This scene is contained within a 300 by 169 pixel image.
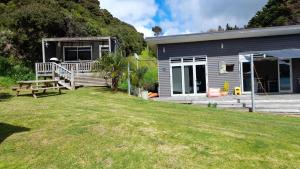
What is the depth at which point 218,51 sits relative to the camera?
2478 centimetres

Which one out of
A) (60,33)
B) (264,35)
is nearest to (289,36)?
(264,35)

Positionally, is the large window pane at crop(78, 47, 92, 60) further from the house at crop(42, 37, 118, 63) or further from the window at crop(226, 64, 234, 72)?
the window at crop(226, 64, 234, 72)

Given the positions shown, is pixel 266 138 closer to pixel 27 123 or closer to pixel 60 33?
pixel 27 123

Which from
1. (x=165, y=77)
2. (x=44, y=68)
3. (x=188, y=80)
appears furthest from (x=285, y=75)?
(x=44, y=68)

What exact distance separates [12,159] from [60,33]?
31.6 m

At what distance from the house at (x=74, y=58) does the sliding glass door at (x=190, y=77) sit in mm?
4885

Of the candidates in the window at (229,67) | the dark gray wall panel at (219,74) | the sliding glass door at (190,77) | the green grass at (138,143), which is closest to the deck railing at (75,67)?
the sliding glass door at (190,77)

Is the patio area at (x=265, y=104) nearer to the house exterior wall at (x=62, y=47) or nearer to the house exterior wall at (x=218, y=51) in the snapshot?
the house exterior wall at (x=218, y=51)

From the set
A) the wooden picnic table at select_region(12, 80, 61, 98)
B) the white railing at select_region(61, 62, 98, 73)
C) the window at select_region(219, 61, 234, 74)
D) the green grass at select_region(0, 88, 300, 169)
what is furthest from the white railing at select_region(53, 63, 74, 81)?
the green grass at select_region(0, 88, 300, 169)

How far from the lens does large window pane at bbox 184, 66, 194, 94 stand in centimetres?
2504

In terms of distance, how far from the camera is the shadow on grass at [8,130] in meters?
10.1

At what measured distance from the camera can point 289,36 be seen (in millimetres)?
24094

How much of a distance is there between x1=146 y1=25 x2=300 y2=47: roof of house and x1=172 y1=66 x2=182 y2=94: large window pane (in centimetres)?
183

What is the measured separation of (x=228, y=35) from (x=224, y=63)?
1980 mm
